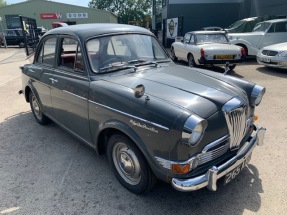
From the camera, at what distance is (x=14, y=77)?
9.90 metres

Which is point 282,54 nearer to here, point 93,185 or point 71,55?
point 71,55

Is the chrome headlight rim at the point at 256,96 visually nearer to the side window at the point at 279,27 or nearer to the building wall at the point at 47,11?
the side window at the point at 279,27

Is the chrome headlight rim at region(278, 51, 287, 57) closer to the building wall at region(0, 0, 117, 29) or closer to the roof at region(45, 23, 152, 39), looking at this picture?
the roof at region(45, 23, 152, 39)

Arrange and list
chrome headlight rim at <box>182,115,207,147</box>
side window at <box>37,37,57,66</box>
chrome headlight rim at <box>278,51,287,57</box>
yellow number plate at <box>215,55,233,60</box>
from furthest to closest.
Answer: yellow number plate at <box>215,55,233,60</box> < chrome headlight rim at <box>278,51,287,57</box> < side window at <box>37,37,57,66</box> < chrome headlight rim at <box>182,115,207,147</box>

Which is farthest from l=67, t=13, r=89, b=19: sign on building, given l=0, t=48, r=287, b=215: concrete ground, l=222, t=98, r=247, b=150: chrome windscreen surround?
l=222, t=98, r=247, b=150: chrome windscreen surround

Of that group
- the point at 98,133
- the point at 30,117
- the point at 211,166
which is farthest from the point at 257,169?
the point at 30,117

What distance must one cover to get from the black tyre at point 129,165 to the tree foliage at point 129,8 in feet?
216

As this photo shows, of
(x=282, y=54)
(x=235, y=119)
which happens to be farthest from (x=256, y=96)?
(x=282, y=54)

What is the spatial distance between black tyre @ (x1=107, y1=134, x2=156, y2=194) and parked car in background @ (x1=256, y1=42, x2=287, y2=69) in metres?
7.67

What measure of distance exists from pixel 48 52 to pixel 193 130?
121 inches

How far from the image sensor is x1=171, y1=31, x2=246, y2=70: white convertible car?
Result: 871 centimetres

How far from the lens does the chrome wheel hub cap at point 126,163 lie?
9.20ft

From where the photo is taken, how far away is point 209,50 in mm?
8742

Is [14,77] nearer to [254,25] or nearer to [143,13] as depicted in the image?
[254,25]
